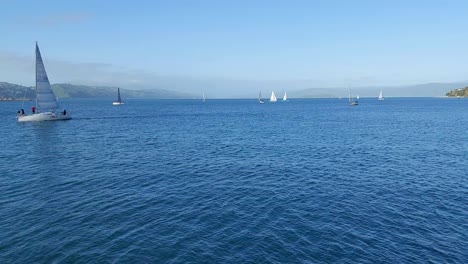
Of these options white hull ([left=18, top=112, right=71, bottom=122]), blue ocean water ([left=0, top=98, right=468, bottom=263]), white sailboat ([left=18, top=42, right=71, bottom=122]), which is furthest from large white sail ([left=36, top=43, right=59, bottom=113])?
blue ocean water ([left=0, top=98, right=468, bottom=263])

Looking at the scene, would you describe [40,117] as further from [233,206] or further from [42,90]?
[233,206]

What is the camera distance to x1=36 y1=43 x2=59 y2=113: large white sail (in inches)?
4232

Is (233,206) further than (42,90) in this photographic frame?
No

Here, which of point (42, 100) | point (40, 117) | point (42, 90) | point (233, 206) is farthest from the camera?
point (42, 100)

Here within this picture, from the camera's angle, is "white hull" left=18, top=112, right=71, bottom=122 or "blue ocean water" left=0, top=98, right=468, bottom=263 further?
"white hull" left=18, top=112, right=71, bottom=122

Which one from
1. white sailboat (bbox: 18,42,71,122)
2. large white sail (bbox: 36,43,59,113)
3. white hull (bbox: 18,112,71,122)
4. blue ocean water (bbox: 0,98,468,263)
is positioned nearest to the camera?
blue ocean water (bbox: 0,98,468,263)

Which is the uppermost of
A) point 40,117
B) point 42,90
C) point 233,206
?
point 42,90

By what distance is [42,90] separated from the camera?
109 metres

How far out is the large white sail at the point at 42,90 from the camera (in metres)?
108

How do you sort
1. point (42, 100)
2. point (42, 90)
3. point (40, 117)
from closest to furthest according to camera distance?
point (42, 90) < point (40, 117) < point (42, 100)

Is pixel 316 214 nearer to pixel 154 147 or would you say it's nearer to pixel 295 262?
pixel 295 262

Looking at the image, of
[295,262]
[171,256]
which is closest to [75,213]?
[171,256]

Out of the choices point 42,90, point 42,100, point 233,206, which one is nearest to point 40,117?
point 42,100

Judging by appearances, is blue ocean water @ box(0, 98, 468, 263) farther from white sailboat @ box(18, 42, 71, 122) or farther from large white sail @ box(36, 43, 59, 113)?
large white sail @ box(36, 43, 59, 113)
